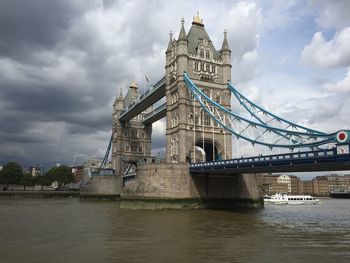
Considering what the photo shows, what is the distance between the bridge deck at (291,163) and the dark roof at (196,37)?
18.2 m

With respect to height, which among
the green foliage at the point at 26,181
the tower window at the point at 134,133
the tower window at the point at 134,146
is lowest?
the green foliage at the point at 26,181

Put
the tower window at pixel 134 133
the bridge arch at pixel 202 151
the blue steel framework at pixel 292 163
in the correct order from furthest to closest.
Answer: the tower window at pixel 134 133
the bridge arch at pixel 202 151
the blue steel framework at pixel 292 163

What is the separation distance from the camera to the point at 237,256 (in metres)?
13.1

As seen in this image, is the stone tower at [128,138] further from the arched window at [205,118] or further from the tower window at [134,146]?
the arched window at [205,118]

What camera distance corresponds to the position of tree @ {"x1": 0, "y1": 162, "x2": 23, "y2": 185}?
101 meters

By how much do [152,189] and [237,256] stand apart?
84.8 ft

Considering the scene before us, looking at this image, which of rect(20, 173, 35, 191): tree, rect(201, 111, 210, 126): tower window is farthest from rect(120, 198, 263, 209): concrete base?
rect(20, 173, 35, 191): tree

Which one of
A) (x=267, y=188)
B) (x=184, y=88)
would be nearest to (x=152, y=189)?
(x=184, y=88)

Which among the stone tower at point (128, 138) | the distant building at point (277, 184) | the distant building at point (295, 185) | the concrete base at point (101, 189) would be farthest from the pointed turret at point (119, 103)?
the distant building at point (295, 185)

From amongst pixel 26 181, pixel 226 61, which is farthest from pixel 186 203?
pixel 26 181

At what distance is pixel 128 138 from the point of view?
76.4 meters

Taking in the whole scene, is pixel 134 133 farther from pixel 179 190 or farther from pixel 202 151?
pixel 179 190

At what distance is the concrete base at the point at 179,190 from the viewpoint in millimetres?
38188

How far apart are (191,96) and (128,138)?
108 ft
